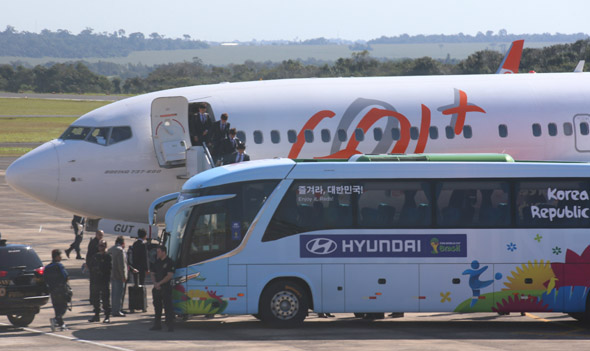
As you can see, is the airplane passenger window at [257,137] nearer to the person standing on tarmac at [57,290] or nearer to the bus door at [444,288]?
the person standing on tarmac at [57,290]

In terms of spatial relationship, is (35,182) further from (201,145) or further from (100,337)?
(100,337)

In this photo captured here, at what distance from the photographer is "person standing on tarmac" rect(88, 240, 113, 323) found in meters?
24.4

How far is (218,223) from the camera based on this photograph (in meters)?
23.5

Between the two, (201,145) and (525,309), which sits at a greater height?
(201,145)

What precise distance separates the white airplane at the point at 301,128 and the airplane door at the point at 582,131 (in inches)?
1.3

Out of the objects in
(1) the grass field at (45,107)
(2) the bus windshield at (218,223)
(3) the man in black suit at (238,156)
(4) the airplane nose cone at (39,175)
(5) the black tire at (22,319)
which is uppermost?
(1) the grass field at (45,107)

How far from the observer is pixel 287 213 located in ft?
76.6

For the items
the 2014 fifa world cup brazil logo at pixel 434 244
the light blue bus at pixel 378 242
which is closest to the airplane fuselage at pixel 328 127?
the light blue bus at pixel 378 242

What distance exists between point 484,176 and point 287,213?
4.78 m

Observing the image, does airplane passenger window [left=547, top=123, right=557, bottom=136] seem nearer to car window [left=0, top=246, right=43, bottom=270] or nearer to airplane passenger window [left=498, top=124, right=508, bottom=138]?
airplane passenger window [left=498, top=124, right=508, bottom=138]

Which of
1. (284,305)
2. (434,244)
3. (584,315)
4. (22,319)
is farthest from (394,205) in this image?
(22,319)

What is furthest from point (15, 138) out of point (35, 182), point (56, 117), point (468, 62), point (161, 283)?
point (161, 283)

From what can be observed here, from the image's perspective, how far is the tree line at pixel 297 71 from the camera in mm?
93125

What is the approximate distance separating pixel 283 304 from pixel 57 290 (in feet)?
17.0
